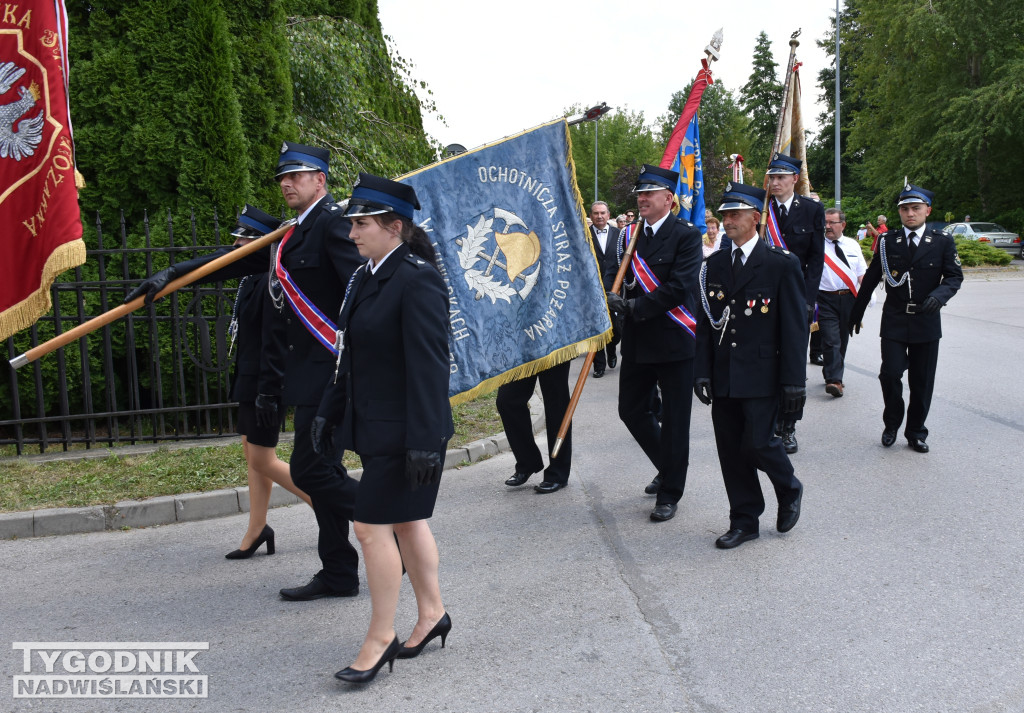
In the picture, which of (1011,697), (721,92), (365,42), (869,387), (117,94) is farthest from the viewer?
(721,92)

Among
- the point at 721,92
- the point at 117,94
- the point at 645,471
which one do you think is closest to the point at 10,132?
the point at 117,94

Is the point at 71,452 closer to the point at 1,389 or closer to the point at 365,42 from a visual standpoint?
the point at 1,389

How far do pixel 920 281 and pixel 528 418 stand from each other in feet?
11.1

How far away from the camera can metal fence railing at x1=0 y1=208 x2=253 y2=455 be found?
25.2 feet

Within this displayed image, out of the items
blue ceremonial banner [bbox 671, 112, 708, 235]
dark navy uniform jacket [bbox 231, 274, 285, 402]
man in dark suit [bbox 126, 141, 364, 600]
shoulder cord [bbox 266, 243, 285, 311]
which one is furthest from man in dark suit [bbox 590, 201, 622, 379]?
shoulder cord [bbox 266, 243, 285, 311]

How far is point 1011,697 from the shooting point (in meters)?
3.44

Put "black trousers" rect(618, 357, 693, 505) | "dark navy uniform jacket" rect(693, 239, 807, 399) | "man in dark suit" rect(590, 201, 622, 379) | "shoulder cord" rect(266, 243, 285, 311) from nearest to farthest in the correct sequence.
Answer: "shoulder cord" rect(266, 243, 285, 311) < "dark navy uniform jacket" rect(693, 239, 807, 399) < "black trousers" rect(618, 357, 693, 505) < "man in dark suit" rect(590, 201, 622, 379)

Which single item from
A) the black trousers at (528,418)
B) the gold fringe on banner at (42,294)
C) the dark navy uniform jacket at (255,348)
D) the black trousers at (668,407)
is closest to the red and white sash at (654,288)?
the black trousers at (668,407)

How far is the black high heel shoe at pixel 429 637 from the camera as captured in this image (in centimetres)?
390

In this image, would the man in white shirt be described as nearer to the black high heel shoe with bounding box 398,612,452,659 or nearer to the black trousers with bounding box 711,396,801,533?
the black trousers with bounding box 711,396,801,533

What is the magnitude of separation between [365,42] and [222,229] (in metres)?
5.17

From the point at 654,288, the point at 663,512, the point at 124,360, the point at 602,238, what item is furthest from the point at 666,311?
the point at 602,238

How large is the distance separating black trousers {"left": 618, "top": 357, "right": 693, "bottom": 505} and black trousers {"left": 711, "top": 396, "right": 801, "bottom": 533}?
1.23 feet

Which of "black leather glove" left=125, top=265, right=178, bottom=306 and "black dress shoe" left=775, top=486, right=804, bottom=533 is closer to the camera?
"black leather glove" left=125, top=265, right=178, bottom=306
